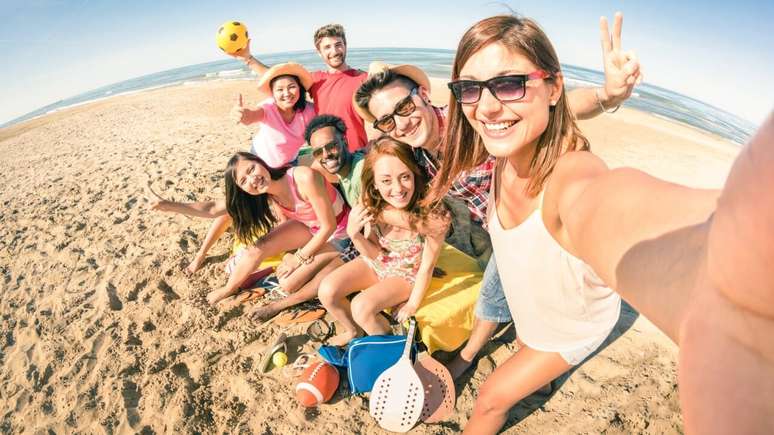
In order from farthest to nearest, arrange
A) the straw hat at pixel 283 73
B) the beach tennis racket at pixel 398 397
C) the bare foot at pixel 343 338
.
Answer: the straw hat at pixel 283 73, the bare foot at pixel 343 338, the beach tennis racket at pixel 398 397

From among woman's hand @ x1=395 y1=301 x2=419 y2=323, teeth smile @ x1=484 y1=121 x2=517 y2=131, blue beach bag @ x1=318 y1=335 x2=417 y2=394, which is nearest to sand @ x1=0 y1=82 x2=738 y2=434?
blue beach bag @ x1=318 y1=335 x2=417 y2=394

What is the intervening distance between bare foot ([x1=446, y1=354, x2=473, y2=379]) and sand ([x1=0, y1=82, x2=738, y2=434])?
0.08 meters

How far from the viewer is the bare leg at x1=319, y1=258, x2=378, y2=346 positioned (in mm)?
3123

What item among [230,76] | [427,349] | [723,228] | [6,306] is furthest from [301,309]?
[230,76]

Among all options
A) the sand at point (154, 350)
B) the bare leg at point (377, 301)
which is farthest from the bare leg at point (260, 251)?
the bare leg at point (377, 301)

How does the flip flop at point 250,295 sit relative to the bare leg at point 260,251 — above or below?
below

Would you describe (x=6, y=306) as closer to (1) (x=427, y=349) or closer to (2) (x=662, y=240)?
(1) (x=427, y=349)

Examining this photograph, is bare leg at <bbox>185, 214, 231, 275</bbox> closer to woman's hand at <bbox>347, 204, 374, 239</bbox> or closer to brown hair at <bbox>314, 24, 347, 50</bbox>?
woman's hand at <bbox>347, 204, 374, 239</bbox>

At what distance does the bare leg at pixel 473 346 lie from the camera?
2.89 meters

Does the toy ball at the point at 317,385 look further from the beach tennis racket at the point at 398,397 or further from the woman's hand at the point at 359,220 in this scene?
the woman's hand at the point at 359,220

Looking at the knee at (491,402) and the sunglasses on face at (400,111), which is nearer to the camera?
the knee at (491,402)

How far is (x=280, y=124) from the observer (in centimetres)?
421

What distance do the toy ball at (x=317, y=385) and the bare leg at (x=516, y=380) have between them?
3.63 feet

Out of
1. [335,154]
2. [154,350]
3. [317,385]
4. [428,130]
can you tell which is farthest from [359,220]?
[154,350]
